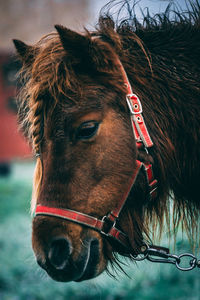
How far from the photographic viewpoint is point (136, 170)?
190 centimetres

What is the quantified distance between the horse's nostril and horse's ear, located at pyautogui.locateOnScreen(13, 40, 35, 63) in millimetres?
1288

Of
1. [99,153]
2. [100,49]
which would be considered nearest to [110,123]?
[99,153]

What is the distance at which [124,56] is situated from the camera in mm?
2041

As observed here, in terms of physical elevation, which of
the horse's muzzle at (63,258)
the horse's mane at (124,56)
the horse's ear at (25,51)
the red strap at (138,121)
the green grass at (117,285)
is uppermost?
the horse's ear at (25,51)

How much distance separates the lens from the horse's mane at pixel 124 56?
1.94m

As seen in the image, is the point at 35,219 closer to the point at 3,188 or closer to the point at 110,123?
the point at 110,123

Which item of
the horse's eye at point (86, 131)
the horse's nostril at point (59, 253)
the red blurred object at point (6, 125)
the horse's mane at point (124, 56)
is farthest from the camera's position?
the red blurred object at point (6, 125)

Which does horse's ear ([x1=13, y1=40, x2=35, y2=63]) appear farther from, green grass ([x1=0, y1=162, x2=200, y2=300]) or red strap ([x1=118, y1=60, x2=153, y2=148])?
green grass ([x1=0, y1=162, x2=200, y2=300])

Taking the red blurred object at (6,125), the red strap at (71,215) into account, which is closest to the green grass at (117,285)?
the red strap at (71,215)

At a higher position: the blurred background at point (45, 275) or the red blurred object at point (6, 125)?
the red blurred object at point (6, 125)

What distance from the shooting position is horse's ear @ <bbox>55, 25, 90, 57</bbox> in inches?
68.1

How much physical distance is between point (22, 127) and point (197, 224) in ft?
5.02

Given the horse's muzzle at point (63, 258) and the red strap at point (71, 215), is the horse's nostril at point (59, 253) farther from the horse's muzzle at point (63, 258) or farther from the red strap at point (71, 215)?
the red strap at point (71, 215)

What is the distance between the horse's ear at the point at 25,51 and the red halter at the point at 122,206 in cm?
68
